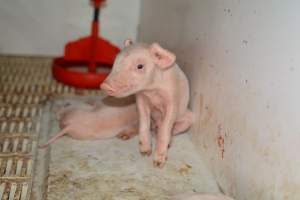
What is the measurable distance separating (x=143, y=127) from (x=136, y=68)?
0.83 feet

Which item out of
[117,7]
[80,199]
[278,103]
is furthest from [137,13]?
[278,103]

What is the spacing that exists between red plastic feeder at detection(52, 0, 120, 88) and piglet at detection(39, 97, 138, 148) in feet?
1.55

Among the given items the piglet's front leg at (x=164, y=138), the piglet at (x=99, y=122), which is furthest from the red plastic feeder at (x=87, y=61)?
the piglet's front leg at (x=164, y=138)

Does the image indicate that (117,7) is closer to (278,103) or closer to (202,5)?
(202,5)

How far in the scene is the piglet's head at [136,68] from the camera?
1495mm

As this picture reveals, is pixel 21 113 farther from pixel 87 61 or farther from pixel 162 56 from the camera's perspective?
pixel 162 56

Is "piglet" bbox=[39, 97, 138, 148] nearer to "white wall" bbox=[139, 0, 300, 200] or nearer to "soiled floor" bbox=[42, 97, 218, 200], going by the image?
"soiled floor" bbox=[42, 97, 218, 200]

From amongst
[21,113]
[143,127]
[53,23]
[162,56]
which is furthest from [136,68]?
[53,23]

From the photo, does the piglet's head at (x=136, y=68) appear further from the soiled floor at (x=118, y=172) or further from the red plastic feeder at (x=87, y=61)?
the red plastic feeder at (x=87, y=61)

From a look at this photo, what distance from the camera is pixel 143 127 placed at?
170 centimetres

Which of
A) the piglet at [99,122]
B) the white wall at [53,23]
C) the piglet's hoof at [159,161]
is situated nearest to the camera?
the piglet's hoof at [159,161]

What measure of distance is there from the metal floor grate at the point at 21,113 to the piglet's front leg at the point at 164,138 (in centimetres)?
39

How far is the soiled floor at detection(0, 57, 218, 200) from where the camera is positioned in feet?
4.82

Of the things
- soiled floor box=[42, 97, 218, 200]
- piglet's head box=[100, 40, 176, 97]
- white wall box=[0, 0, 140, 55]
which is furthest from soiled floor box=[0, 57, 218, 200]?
white wall box=[0, 0, 140, 55]
